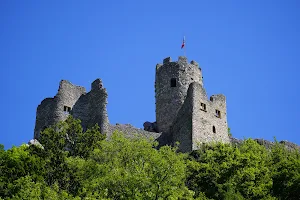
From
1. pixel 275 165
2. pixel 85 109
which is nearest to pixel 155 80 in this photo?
pixel 85 109

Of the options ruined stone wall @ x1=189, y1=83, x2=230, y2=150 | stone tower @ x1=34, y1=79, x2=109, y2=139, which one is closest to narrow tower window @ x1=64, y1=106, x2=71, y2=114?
stone tower @ x1=34, y1=79, x2=109, y2=139

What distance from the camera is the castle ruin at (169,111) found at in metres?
47.2

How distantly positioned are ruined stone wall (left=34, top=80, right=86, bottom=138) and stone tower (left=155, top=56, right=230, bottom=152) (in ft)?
22.6

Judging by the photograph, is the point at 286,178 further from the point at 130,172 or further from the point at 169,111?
the point at 169,111

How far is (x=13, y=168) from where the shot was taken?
123ft

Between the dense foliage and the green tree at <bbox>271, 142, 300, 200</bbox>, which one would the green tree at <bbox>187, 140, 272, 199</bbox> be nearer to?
the dense foliage

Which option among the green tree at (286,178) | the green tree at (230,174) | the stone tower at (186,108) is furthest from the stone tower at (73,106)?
the green tree at (286,178)

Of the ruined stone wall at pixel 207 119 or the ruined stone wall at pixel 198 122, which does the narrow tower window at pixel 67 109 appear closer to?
the ruined stone wall at pixel 198 122

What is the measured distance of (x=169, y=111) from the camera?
51.2m

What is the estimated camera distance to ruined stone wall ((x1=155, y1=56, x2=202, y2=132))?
168 feet

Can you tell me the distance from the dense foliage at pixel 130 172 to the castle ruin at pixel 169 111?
5.94 metres

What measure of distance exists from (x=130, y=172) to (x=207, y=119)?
17145 millimetres

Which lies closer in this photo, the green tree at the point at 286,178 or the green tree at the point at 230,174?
the green tree at the point at 230,174

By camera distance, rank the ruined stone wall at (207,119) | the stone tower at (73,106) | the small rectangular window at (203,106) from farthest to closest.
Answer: the small rectangular window at (203,106), the stone tower at (73,106), the ruined stone wall at (207,119)
